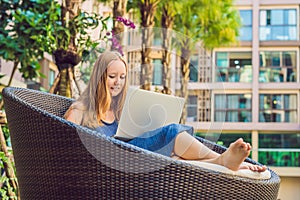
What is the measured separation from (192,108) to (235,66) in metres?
15.7

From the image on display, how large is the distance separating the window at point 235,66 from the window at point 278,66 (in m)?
0.37

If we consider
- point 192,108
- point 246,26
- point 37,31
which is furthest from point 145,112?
A: point 246,26

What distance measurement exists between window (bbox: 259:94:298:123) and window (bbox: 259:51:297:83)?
1.63 ft

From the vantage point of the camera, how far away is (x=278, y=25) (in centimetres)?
1733

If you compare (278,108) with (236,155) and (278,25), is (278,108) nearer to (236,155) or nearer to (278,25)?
(278,25)

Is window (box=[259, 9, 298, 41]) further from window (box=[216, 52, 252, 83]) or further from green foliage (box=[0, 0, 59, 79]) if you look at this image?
green foliage (box=[0, 0, 59, 79])

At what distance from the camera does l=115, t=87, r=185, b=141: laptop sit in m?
1.93

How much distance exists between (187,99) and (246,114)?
1548cm

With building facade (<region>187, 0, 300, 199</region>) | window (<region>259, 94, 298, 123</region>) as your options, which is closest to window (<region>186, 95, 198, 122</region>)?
building facade (<region>187, 0, 300, 199</region>)

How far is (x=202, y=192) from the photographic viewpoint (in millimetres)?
1546

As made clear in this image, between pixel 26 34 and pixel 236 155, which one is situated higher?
pixel 26 34

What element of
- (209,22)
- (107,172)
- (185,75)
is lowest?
(107,172)

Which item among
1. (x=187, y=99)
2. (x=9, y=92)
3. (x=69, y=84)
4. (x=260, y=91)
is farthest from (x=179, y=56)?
(x=260, y=91)

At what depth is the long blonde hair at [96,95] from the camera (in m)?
2.05
